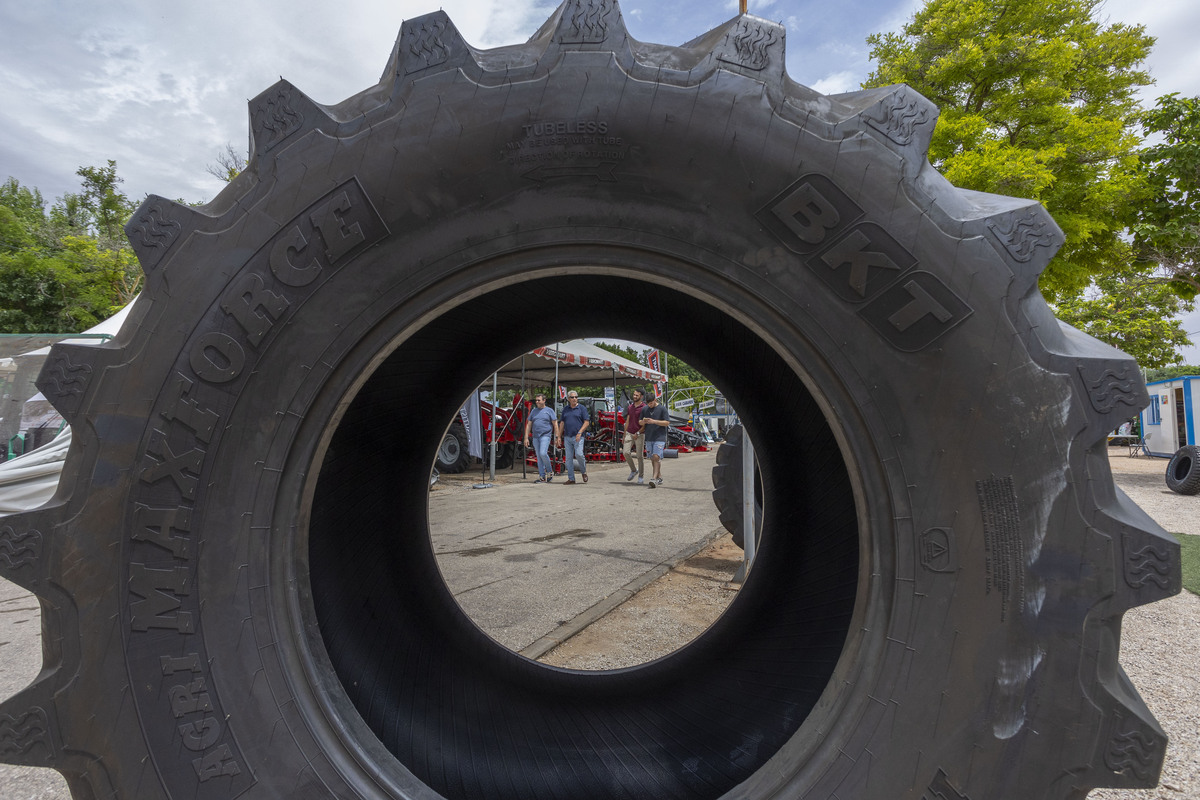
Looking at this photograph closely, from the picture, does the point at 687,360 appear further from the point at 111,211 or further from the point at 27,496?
the point at 111,211

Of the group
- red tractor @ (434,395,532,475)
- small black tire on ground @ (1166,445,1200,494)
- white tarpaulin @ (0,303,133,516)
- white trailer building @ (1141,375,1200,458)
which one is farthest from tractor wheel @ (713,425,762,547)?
white trailer building @ (1141,375,1200,458)

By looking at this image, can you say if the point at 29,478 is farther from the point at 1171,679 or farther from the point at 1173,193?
the point at 1173,193

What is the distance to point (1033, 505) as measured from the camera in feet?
2.95

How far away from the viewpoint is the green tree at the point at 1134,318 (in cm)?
2706

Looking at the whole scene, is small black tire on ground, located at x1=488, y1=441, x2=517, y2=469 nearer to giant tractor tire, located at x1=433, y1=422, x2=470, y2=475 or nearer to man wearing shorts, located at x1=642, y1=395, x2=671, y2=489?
giant tractor tire, located at x1=433, y1=422, x2=470, y2=475

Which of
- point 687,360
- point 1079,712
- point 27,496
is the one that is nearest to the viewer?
point 1079,712

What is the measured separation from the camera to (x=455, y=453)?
15094 mm

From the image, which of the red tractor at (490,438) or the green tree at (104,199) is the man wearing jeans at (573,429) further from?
the green tree at (104,199)

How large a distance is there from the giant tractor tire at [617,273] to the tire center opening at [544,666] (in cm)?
45

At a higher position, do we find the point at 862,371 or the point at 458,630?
the point at 862,371

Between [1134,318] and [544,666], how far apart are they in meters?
36.7

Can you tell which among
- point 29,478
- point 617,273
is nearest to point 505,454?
point 29,478

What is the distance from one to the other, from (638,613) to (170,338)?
3503 millimetres

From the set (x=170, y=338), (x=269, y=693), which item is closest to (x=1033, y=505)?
(x=269, y=693)
